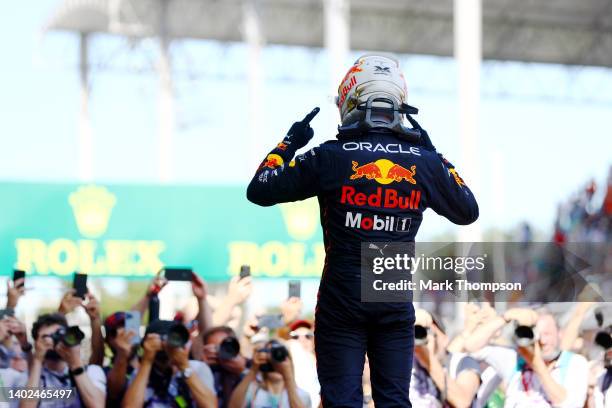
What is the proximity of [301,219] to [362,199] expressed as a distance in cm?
387

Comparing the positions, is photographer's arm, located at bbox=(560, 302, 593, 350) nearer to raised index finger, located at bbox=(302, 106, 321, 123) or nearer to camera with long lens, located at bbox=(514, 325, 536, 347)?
camera with long lens, located at bbox=(514, 325, 536, 347)

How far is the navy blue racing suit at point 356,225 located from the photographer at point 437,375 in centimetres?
277

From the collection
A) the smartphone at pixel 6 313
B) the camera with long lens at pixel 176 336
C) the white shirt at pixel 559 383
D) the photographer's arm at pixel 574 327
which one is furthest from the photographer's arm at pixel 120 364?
the photographer's arm at pixel 574 327

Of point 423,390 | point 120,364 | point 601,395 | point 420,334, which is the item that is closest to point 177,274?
point 120,364

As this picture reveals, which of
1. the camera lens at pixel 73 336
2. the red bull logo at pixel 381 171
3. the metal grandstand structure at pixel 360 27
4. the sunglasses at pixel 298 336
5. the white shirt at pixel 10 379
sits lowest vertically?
the white shirt at pixel 10 379

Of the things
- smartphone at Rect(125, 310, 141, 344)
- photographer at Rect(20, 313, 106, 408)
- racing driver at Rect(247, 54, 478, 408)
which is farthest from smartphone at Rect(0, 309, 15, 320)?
racing driver at Rect(247, 54, 478, 408)

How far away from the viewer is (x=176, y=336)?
6.10 m

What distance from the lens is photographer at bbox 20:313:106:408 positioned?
19.9 feet

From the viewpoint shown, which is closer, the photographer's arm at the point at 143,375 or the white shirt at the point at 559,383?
the photographer's arm at the point at 143,375

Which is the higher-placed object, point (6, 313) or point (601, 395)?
point (6, 313)

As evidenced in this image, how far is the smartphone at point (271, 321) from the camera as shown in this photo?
669 cm

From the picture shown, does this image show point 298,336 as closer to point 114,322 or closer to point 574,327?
point 114,322

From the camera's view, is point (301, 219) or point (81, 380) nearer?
point (81, 380)

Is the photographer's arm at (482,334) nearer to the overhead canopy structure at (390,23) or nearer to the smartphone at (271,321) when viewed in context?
the smartphone at (271,321)
